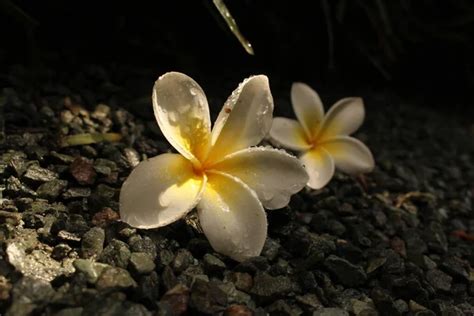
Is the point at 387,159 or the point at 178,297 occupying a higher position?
the point at 178,297

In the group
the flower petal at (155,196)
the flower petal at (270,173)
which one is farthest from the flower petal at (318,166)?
the flower petal at (155,196)

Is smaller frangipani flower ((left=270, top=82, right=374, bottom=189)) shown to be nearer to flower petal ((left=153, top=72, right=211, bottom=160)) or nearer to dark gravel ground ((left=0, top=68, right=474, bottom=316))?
dark gravel ground ((left=0, top=68, right=474, bottom=316))

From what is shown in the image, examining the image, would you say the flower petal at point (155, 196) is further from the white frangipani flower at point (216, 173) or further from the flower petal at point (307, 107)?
the flower petal at point (307, 107)

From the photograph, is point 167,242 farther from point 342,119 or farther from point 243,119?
point 342,119

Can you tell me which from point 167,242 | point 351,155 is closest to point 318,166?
point 351,155

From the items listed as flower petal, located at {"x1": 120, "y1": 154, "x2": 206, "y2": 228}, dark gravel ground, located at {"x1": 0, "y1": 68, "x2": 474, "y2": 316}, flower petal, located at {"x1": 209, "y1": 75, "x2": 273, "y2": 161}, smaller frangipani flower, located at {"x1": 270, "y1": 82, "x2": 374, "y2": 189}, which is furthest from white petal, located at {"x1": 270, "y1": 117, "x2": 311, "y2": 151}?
flower petal, located at {"x1": 120, "y1": 154, "x2": 206, "y2": 228}

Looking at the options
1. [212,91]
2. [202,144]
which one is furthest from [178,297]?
[212,91]

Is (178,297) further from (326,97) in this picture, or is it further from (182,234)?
(326,97)
